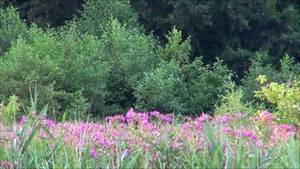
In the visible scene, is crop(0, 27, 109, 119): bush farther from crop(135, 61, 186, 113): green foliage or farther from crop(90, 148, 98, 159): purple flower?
crop(90, 148, 98, 159): purple flower

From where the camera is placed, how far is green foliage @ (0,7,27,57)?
16234mm

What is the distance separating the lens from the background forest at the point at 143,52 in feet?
43.6

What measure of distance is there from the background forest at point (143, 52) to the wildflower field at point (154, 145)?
17.9ft

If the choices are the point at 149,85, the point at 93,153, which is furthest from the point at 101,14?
the point at 93,153

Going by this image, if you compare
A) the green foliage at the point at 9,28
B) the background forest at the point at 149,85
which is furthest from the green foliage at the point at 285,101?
the green foliage at the point at 9,28

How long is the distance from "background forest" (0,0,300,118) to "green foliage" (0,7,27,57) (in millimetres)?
20

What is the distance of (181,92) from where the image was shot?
15.3 m

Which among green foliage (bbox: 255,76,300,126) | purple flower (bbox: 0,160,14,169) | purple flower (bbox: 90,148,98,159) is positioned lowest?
purple flower (bbox: 0,160,14,169)

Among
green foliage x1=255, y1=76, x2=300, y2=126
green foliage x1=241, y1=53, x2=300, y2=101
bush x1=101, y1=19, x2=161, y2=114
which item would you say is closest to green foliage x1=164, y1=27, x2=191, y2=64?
bush x1=101, y1=19, x2=161, y2=114

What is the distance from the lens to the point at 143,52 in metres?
15.4

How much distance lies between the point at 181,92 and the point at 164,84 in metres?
1.10

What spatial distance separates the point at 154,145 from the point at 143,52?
1054 centimetres

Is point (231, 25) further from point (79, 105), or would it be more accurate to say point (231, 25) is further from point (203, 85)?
point (79, 105)

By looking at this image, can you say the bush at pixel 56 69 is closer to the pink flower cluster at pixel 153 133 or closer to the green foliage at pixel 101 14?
the green foliage at pixel 101 14
